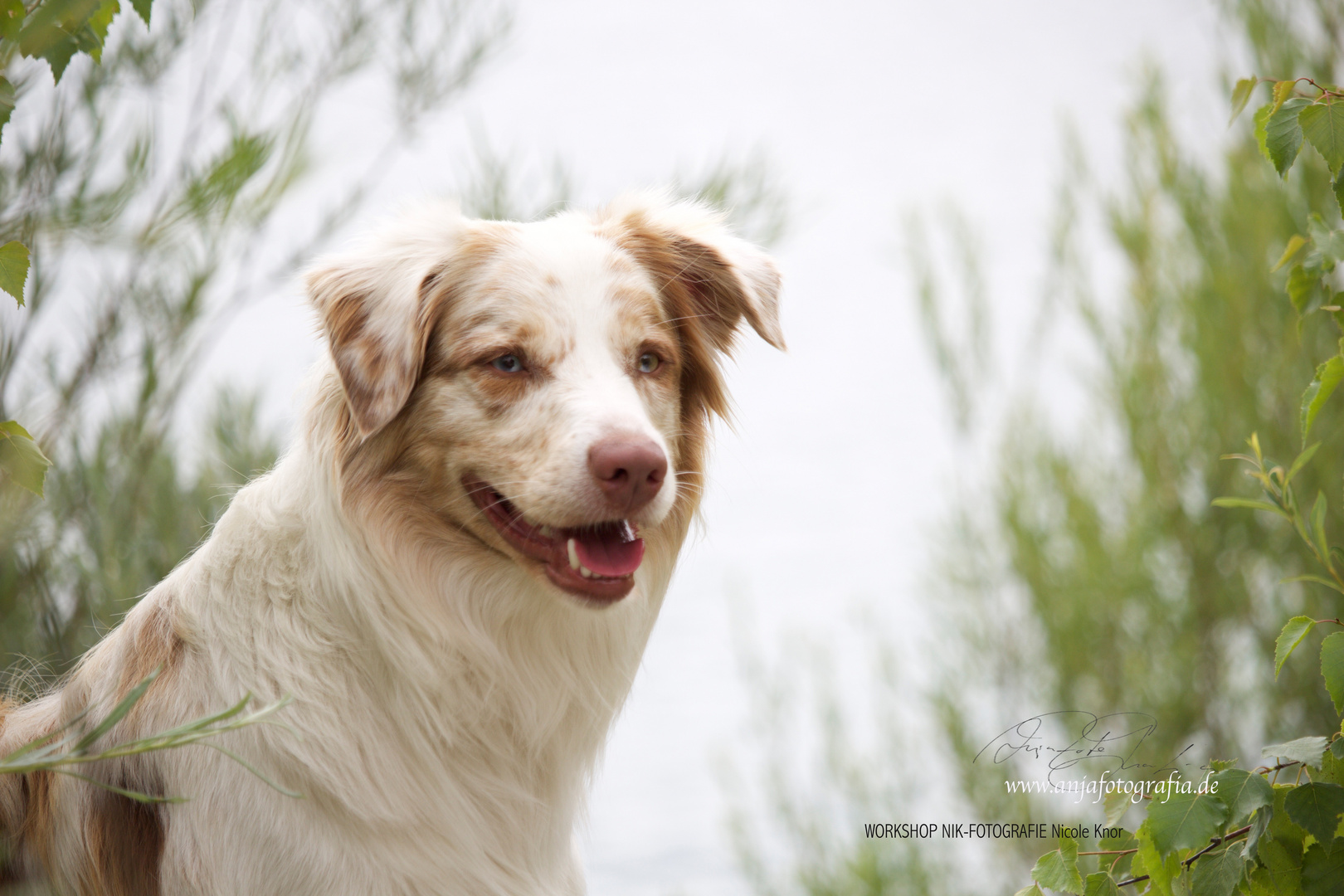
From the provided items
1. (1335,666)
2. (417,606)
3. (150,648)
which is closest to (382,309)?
(417,606)

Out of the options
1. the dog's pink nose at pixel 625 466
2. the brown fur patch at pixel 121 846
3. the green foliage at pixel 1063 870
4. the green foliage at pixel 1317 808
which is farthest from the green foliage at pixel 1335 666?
the brown fur patch at pixel 121 846

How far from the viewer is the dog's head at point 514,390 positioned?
149 cm

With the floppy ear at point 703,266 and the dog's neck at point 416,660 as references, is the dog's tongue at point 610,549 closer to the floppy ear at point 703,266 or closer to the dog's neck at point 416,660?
the dog's neck at point 416,660

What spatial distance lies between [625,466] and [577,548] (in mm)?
178

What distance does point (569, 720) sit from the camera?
1710 mm

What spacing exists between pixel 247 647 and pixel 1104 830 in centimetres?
115

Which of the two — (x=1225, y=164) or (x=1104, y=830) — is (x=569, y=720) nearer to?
(x=1104, y=830)

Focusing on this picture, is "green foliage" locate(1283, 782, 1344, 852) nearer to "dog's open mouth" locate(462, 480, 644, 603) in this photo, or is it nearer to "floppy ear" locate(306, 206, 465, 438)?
"dog's open mouth" locate(462, 480, 644, 603)

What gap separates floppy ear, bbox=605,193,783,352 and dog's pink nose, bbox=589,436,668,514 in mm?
470

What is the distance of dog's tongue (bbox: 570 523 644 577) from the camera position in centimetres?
154

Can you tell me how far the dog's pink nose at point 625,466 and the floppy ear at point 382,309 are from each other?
34 cm

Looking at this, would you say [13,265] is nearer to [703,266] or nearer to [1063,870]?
[1063,870]

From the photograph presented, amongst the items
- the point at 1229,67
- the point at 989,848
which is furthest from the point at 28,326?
the point at 1229,67

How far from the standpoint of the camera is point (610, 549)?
1.56m
